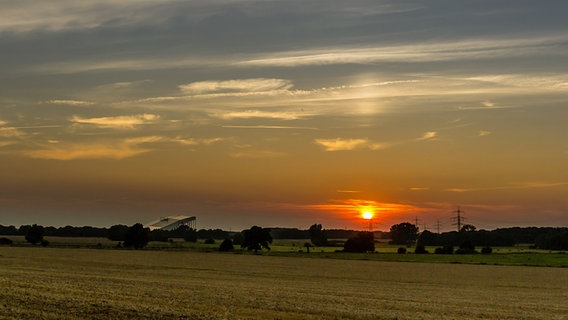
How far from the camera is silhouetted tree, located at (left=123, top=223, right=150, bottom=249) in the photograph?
7274 inches

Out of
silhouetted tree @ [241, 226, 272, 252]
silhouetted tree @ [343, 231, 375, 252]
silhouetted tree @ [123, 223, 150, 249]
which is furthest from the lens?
silhouetted tree @ [123, 223, 150, 249]

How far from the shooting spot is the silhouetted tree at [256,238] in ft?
565

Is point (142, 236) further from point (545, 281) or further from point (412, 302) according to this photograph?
point (412, 302)

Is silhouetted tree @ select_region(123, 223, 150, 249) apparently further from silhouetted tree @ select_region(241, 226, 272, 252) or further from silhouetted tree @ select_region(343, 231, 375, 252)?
silhouetted tree @ select_region(343, 231, 375, 252)

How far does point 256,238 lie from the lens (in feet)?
565

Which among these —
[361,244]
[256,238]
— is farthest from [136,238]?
[361,244]

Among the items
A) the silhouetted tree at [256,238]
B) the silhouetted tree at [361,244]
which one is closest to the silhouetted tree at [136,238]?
the silhouetted tree at [256,238]

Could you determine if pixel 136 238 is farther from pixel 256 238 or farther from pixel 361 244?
pixel 361 244

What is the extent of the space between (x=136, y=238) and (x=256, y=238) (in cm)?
3391

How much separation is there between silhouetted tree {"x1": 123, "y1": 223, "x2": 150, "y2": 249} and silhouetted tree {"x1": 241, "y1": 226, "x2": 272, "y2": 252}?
1159 inches

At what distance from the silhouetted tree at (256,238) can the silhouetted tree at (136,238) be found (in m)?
29.4

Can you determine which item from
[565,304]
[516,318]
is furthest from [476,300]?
[516,318]

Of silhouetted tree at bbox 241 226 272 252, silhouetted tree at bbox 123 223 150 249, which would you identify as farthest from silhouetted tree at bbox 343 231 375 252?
silhouetted tree at bbox 123 223 150 249

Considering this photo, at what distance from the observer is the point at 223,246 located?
167750 mm
